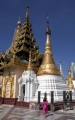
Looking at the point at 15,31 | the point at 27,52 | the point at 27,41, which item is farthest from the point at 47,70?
the point at 15,31

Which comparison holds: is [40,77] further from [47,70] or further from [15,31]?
[15,31]

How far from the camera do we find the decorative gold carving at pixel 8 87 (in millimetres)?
16558

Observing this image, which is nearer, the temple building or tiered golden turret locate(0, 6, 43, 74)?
the temple building

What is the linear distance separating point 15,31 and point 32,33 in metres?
6.80

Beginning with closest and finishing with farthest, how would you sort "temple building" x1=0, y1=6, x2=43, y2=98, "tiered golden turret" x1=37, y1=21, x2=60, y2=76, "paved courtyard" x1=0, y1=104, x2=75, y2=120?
"paved courtyard" x1=0, y1=104, x2=75, y2=120 < "tiered golden turret" x1=37, y1=21, x2=60, y2=76 < "temple building" x1=0, y1=6, x2=43, y2=98

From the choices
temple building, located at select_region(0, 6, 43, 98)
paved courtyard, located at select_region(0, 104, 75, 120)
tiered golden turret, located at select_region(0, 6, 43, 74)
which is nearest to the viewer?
paved courtyard, located at select_region(0, 104, 75, 120)

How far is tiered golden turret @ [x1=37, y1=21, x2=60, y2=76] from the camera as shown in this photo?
1563 centimetres

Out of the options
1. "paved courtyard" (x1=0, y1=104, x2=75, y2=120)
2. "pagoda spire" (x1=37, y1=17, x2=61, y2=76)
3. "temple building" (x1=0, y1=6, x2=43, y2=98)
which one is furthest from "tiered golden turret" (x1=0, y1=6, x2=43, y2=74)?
"paved courtyard" (x1=0, y1=104, x2=75, y2=120)

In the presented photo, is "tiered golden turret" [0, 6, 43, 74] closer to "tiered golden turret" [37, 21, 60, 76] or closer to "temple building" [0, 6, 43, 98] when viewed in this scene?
"temple building" [0, 6, 43, 98]

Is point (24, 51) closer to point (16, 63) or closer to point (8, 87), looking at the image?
point (16, 63)

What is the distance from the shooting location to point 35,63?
18469 millimetres

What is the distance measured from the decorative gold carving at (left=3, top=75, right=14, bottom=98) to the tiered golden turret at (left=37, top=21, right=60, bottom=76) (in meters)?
3.83

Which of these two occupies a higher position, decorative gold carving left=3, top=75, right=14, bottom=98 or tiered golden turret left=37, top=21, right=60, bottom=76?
tiered golden turret left=37, top=21, right=60, bottom=76

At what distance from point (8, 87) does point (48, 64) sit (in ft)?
20.2
